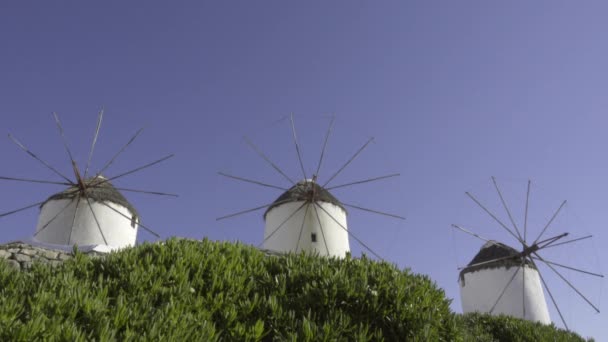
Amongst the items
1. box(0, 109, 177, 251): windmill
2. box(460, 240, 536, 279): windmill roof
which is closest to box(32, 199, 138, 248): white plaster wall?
box(0, 109, 177, 251): windmill

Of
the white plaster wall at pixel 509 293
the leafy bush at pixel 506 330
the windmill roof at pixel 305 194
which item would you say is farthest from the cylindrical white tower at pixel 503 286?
the windmill roof at pixel 305 194

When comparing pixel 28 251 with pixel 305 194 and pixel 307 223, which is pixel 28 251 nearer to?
pixel 307 223

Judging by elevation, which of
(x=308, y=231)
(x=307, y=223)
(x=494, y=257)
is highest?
(x=494, y=257)

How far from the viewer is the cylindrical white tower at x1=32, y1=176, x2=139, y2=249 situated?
15.3 meters

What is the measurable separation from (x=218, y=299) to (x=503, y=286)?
1872 centimetres

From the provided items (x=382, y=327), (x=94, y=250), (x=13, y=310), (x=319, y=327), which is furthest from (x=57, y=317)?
(x=94, y=250)

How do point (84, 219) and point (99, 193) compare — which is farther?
point (99, 193)

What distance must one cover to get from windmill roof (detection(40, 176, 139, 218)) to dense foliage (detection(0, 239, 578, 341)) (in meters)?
9.27

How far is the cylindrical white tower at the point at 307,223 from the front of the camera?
1703 centimetres

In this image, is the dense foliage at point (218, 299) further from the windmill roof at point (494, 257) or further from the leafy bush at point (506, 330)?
the windmill roof at point (494, 257)

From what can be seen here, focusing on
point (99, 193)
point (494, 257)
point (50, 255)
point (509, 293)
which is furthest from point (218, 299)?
point (494, 257)

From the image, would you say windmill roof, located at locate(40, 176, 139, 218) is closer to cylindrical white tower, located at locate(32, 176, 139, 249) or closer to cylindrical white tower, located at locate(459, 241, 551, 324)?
cylindrical white tower, located at locate(32, 176, 139, 249)

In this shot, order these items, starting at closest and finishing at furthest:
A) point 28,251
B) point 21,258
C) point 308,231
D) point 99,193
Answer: point 21,258
point 28,251
point 99,193
point 308,231

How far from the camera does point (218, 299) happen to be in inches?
255
